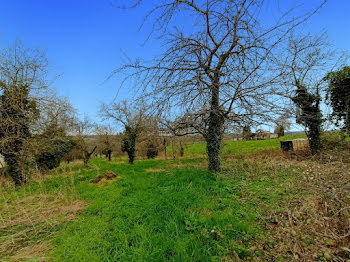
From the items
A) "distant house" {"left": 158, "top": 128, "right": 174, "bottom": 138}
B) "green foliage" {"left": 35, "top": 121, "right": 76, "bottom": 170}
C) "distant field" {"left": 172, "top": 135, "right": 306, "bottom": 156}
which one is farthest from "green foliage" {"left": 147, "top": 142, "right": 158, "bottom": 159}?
"distant house" {"left": 158, "top": 128, "right": 174, "bottom": 138}

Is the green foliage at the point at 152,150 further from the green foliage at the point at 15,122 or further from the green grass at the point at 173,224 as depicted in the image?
the green grass at the point at 173,224

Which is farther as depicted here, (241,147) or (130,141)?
(241,147)

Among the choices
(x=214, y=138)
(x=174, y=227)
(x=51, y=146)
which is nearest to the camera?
(x=174, y=227)

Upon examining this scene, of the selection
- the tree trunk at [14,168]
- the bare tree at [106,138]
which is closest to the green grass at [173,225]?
the tree trunk at [14,168]

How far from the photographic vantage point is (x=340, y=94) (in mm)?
7520

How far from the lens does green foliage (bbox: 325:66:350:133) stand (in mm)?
7148

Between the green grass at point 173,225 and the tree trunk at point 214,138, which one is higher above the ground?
the tree trunk at point 214,138

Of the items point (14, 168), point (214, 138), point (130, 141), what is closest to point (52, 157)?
point (14, 168)

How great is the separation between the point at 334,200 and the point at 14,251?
15.5 ft

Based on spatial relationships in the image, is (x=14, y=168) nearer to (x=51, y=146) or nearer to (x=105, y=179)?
(x=51, y=146)

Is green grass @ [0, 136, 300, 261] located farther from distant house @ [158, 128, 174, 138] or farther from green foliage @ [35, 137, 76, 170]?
green foliage @ [35, 137, 76, 170]

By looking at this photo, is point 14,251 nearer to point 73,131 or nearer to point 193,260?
point 193,260

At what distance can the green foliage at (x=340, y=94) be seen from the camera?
715 centimetres

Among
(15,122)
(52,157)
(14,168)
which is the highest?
(15,122)
